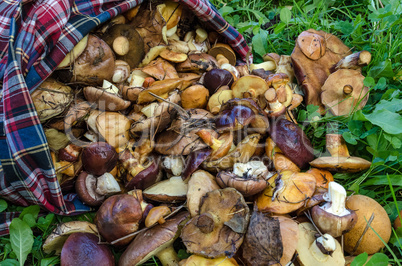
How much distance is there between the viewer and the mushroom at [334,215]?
1.95 meters

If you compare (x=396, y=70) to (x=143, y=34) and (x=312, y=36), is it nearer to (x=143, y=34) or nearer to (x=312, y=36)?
(x=312, y=36)

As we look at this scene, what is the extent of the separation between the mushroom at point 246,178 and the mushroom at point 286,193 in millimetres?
87

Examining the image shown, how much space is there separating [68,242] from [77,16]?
5.42 feet

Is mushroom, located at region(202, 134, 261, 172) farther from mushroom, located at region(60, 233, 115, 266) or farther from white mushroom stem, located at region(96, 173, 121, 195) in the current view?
mushroom, located at region(60, 233, 115, 266)

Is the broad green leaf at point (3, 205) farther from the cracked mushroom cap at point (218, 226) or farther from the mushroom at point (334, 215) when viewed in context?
the mushroom at point (334, 215)

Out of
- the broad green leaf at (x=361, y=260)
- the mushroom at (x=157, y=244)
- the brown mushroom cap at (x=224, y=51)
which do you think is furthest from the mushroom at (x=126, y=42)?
the broad green leaf at (x=361, y=260)

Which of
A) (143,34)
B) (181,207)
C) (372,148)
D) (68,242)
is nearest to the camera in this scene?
(68,242)

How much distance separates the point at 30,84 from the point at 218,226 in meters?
1.62

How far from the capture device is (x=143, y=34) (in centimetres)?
291

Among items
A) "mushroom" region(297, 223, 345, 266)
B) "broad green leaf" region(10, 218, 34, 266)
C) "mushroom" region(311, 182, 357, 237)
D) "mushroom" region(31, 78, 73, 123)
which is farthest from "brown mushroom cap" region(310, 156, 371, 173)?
"broad green leaf" region(10, 218, 34, 266)

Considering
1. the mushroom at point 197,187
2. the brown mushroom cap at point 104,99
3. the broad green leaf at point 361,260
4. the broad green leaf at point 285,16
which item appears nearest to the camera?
the broad green leaf at point 361,260

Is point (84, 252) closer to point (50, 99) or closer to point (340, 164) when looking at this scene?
point (50, 99)

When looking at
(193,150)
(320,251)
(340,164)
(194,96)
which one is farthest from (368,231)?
(194,96)

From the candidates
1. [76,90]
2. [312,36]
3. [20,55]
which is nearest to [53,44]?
[20,55]
